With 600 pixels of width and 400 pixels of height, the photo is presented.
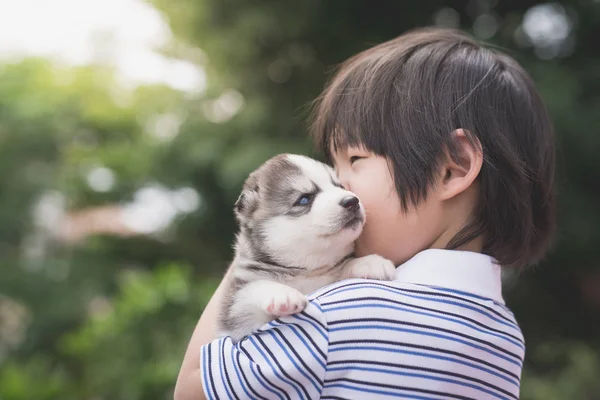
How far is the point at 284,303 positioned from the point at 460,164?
2.14ft

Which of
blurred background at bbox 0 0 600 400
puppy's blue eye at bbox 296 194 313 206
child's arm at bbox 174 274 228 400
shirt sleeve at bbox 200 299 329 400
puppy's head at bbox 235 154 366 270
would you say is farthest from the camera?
blurred background at bbox 0 0 600 400

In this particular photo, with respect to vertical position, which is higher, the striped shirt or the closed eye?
the closed eye

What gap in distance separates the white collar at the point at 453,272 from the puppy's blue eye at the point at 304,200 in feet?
1.02

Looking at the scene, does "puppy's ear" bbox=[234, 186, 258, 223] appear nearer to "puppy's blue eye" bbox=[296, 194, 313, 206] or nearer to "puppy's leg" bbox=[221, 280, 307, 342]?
"puppy's blue eye" bbox=[296, 194, 313, 206]

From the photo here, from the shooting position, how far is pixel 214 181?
457cm

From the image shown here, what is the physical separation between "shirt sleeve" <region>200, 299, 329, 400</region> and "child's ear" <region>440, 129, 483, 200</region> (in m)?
0.54

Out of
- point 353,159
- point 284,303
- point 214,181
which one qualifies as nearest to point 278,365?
point 284,303

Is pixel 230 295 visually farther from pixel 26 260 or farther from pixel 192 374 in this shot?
pixel 26 260

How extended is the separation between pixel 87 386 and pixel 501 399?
3739 mm

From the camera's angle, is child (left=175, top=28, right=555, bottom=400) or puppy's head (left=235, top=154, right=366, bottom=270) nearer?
child (left=175, top=28, right=555, bottom=400)

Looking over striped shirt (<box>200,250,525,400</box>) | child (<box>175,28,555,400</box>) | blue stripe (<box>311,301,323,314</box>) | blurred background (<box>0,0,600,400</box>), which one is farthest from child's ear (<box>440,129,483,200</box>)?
blurred background (<box>0,0,600,400</box>)

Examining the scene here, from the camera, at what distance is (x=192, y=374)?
64.3 inches

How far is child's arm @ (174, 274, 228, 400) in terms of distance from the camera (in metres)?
1.60

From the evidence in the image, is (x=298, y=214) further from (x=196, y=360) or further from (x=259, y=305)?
(x=196, y=360)
